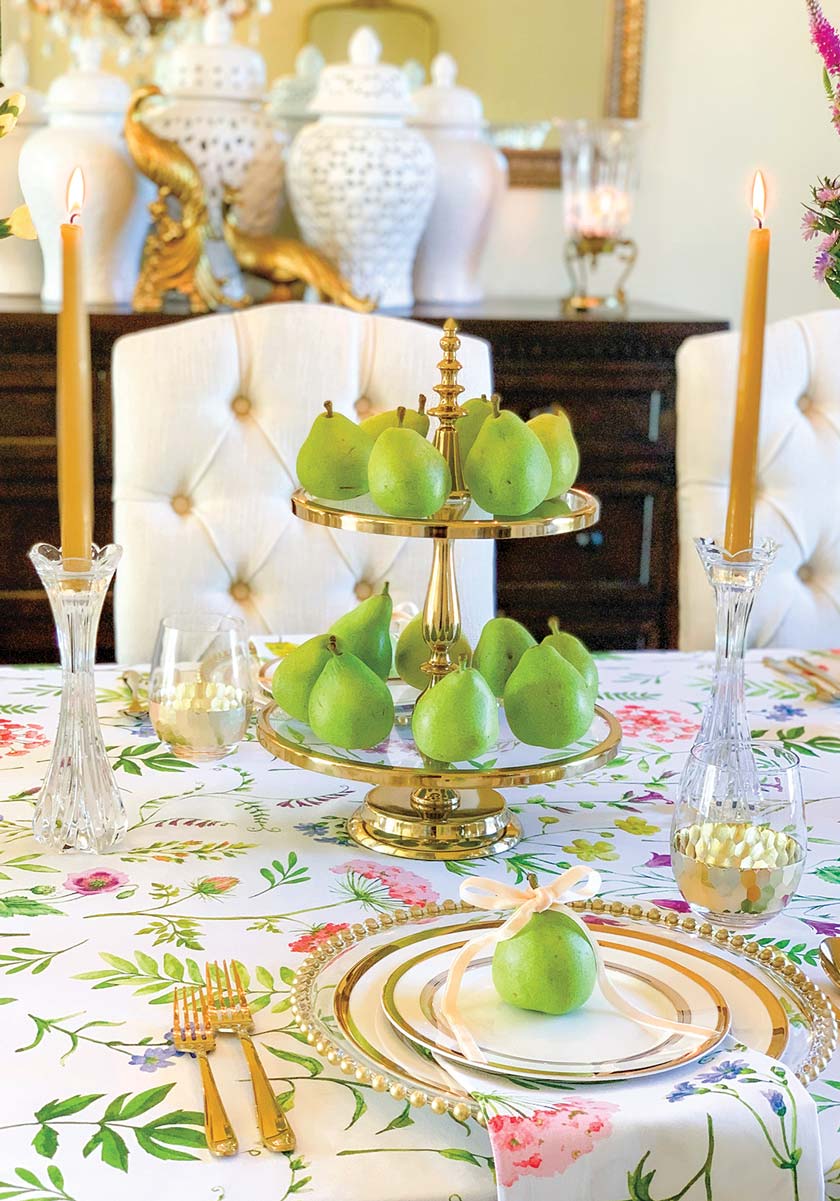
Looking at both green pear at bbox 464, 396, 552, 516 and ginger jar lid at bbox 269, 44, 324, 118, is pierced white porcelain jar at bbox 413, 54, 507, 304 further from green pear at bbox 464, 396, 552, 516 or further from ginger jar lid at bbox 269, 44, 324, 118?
green pear at bbox 464, 396, 552, 516

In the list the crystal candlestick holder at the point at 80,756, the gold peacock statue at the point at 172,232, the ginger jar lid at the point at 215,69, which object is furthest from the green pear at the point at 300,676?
the ginger jar lid at the point at 215,69

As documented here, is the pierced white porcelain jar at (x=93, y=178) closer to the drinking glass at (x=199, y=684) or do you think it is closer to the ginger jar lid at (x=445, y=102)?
the ginger jar lid at (x=445, y=102)

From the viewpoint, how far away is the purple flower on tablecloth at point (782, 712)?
1378 mm

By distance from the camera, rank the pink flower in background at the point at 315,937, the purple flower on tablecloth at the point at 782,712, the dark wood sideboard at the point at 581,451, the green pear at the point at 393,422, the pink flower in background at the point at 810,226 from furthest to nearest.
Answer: the dark wood sideboard at the point at 581,451, the purple flower on tablecloth at the point at 782,712, the green pear at the point at 393,422, the pink flower in background at the point at 810,226, the pink flower in background at the point at 315,937

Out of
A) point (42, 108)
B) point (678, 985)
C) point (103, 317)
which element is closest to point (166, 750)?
point (678, 985)

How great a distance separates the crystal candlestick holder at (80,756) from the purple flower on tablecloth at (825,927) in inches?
18.1

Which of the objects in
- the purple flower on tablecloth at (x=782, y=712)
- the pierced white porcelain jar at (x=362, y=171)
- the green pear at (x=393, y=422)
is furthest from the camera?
the pierced white porcelain jar at (x=362, y=171)

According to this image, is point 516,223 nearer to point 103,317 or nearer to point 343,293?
point 343,293

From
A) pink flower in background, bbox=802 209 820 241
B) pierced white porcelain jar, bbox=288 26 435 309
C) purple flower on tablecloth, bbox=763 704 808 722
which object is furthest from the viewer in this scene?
pierced white porcelain jar, bbox=288 26 435 309

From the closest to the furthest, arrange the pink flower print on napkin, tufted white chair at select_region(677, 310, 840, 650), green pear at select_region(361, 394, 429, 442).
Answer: the pink flower print on napkin < green pear at select_region(361, 394, 429, 442) < tufted white chair at select_region(677, 310, 840, 650)

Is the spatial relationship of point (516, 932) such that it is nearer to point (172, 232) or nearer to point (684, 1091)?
point (684, 1091)

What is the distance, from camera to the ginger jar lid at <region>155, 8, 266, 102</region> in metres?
2.57

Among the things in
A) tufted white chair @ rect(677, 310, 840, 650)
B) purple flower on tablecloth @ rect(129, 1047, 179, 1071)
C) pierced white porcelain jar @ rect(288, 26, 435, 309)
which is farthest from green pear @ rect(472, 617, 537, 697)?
pierced white porcelain jar @ rect(288, 26, 435, 309)

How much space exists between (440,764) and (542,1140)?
381 millimetres
